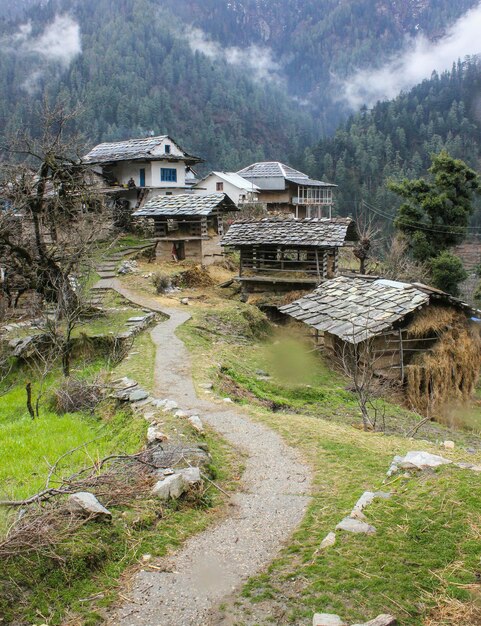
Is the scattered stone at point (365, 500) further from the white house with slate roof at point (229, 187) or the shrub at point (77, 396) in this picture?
the white house with slate roof at point (229, 187)

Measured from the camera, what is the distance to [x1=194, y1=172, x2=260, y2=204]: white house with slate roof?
5566 centimetres

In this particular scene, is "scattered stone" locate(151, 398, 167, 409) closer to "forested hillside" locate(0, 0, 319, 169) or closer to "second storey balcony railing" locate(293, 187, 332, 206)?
"second storey balcony railing" locate(293, 187, 332, 206)

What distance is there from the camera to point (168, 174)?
41.9 m

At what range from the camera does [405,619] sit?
4328 mm

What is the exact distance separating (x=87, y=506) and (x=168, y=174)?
3845 centimetres

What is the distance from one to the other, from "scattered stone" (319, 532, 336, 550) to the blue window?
38.2m

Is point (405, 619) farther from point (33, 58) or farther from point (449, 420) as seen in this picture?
point (33, 58)

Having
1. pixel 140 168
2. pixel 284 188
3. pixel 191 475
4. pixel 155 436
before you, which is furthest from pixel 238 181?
pixel 191 475

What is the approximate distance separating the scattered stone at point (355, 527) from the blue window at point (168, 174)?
125 ft

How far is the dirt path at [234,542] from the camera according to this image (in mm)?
4805

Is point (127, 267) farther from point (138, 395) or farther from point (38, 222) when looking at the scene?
point (138, 395)

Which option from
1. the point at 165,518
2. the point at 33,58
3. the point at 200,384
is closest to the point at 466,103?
the point at 33,58

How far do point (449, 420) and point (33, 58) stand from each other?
133 metres

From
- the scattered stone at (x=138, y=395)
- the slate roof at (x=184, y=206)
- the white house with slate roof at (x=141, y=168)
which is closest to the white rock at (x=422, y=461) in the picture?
the scattered stone at (x=138, y=395)
